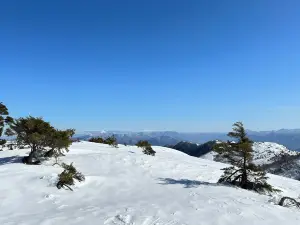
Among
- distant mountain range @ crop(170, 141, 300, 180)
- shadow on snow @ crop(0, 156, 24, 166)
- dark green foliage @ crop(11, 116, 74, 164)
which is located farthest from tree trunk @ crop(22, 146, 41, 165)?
distant mountain range @ crop(170, 141, 300, 180)

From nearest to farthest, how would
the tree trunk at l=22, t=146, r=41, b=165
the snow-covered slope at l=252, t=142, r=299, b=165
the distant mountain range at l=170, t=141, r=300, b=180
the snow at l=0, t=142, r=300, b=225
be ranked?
the snow at l=0, t=142, r=300, b=225, the tree trunk at l=22, t=146, r=41, b=165, the distant mountain range at l=170, t=141, r=300, b=180, the snow-covered slope at l=252, t=142, r=299, b=165

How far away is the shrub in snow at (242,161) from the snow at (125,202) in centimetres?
223

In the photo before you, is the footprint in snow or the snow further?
the snow

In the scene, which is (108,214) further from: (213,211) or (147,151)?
(147,151)

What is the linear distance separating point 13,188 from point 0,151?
1564cm

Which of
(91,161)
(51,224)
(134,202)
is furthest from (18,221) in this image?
(91,161)

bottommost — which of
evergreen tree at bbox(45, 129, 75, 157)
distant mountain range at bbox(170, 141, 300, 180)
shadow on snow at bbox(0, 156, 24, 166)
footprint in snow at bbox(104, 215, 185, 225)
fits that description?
distant mountain range at bbox(170, 141, 300, 180)

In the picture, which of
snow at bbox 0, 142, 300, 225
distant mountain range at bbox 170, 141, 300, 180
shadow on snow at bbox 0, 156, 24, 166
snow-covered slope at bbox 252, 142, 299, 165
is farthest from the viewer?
snow-covered slope at bbox 252, 142, 299, 165

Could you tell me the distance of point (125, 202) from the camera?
1359 centimetres

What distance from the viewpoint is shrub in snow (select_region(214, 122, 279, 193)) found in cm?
1875

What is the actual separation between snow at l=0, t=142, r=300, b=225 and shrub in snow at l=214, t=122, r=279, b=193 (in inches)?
87.8

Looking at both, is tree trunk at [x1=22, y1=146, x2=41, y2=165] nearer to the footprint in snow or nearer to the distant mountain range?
the distant mountain range

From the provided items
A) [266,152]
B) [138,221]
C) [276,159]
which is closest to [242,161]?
[138,221]

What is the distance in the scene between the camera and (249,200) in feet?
46.9
